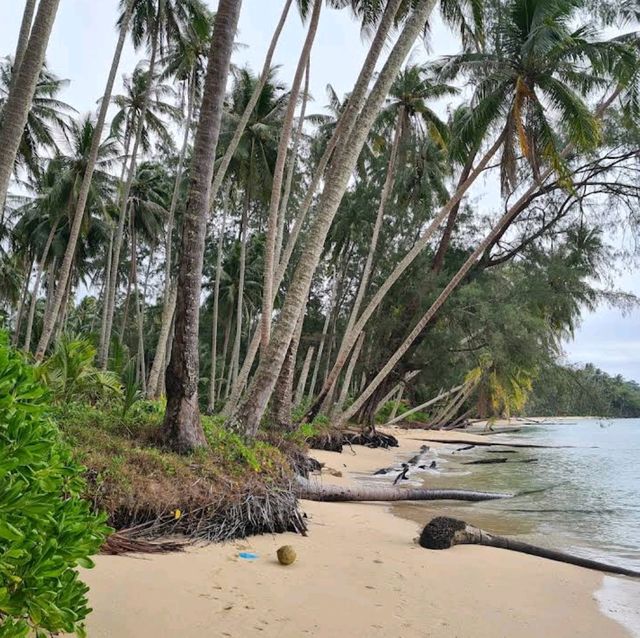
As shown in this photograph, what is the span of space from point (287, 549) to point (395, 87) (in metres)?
17.2

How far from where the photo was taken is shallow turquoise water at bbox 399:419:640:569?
7.49 m

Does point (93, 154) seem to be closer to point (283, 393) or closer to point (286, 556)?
point (283, 393)

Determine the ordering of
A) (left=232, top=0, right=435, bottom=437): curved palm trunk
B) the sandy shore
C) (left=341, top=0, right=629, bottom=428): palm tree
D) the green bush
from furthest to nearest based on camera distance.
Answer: (left=341, top=0, right=629, bottom=428): palm tree, (left=232, top=0, right=435, bottom=437): curved palm trunk, the sandy shore, the green bush

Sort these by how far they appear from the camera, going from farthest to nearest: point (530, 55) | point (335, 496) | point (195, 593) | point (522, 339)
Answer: point (522, 339)
point (530, 55)
point (335, 496)
point (195, 593)

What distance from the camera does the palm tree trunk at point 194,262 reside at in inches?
→ 237

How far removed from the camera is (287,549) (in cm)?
468

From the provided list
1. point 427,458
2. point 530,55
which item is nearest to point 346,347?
point 427,458

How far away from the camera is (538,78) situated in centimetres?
1373

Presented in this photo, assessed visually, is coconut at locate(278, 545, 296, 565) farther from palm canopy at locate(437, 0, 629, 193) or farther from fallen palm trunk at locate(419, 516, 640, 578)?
palm canopy at locate(437, 0, 629, 193)

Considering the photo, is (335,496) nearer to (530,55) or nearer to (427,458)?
(427,458)

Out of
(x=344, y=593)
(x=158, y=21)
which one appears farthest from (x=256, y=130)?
(x=344, y=593)

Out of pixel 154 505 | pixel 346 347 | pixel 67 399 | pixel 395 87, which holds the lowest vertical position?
pixel 154 505

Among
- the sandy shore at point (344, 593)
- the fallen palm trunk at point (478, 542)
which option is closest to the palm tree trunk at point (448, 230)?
the fallen palm trunk at point (478, 542)

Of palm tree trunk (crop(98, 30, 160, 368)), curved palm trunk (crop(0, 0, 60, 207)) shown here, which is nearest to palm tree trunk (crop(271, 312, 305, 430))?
curved palm trunk (crop(0, 0, 60, 207))
